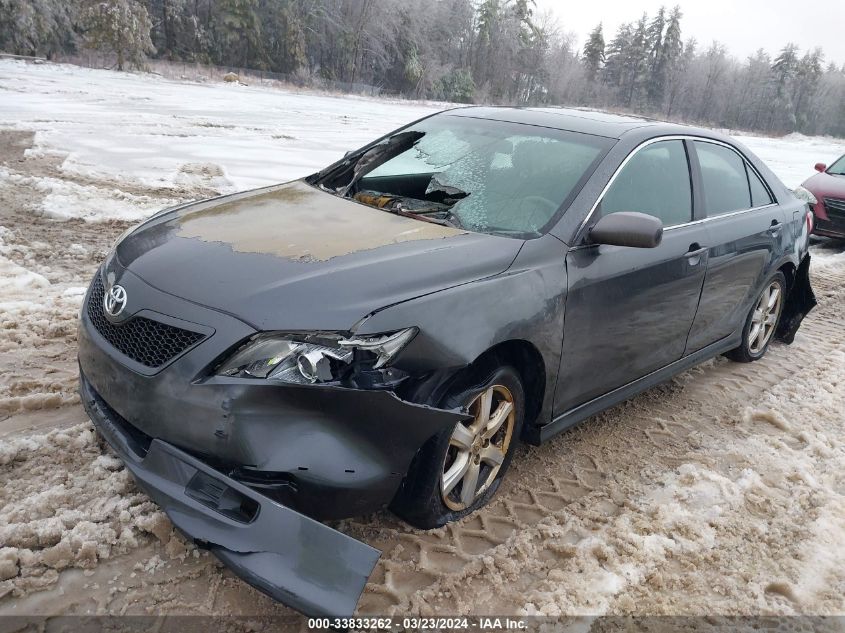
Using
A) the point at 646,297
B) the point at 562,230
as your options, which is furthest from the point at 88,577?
the point at 646,297

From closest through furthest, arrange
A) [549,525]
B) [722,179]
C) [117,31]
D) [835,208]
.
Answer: [549,525] < [722,179] < [835,208] < [117,31]

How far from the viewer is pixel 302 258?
2.56 m

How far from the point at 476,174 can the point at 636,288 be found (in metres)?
1.00

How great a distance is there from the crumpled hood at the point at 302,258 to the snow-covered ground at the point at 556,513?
919 mm

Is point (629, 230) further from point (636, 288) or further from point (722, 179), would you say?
point (722, 179)

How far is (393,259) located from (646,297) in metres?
1.53

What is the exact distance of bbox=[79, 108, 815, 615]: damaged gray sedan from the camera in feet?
7.02

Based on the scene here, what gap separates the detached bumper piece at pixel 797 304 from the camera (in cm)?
526

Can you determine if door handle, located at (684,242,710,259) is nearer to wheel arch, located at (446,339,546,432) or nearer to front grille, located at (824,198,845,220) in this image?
wheel arch, located at (446,339,546,432)

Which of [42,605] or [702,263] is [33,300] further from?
[702,263]

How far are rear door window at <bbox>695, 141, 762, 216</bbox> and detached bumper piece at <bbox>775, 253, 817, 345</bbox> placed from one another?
1137 mm

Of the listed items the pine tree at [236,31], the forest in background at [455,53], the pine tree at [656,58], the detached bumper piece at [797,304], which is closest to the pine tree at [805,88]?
the forest in background at [455,53]

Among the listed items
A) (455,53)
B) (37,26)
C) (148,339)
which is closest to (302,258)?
(148,339)

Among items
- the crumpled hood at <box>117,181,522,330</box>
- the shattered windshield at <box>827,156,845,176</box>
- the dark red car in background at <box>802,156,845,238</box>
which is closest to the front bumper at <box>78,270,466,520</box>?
the crumpled hood at <box>117,181,522,330</box>
